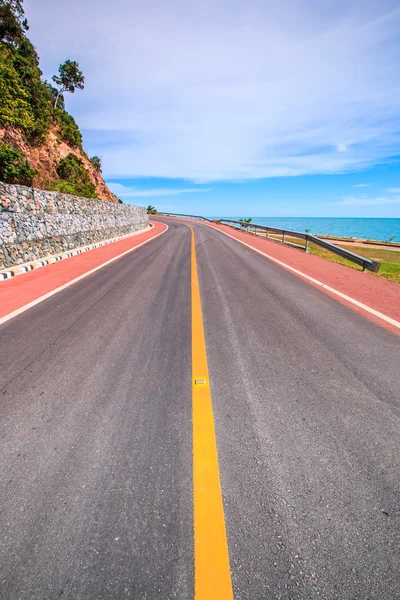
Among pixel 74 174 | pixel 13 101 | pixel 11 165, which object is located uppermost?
pixel 13 101

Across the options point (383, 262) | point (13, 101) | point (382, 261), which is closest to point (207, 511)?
point (383, 262)

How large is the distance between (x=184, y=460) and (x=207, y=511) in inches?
14.0

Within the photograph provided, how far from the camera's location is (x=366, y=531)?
141 cm

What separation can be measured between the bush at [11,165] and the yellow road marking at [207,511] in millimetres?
14440

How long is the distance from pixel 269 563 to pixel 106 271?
7.30 metres

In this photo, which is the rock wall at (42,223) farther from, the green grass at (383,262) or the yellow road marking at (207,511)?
the green grass at (383,262)

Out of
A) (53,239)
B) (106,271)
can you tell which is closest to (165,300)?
(106,271)

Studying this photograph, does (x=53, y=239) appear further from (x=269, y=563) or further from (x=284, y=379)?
(x=269, y=563)

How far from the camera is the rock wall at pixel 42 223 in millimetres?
7773

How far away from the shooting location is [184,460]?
5.87 ft

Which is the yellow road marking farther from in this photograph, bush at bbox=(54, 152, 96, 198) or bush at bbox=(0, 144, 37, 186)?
bush at bbox=(54, 152, 96, 198)

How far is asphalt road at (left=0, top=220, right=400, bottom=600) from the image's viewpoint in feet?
4.10

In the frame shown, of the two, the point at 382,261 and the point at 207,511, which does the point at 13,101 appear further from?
the point at 382,261

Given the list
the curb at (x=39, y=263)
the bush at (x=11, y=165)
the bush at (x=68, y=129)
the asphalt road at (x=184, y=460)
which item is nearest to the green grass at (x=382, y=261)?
the asphalt road at (x=184, y=460)
